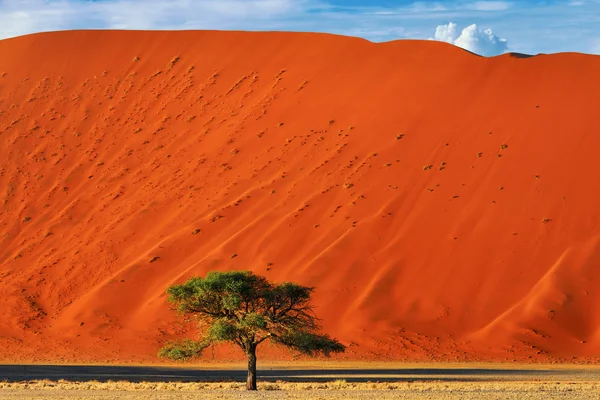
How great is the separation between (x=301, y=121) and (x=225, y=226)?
12.5 metres

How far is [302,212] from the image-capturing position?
69.4 metres

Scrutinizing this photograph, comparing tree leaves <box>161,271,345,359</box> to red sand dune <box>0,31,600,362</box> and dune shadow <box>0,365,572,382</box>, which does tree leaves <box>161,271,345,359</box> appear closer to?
dune shadow <box>0,365,572,382</box>

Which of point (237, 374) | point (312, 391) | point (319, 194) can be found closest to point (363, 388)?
point (312, 391)

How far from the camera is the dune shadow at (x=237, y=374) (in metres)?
45.2

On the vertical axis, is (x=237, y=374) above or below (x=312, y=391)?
above

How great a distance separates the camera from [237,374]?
50531 mm

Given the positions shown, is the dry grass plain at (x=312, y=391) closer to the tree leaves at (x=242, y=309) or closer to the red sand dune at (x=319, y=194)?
the tree leaves at (x=242, y=309)

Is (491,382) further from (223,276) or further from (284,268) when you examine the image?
(284,268)

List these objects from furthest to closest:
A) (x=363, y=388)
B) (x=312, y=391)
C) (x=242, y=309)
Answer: (x=242, y=309) < (x=363, y=388) < (x=312, y=391)

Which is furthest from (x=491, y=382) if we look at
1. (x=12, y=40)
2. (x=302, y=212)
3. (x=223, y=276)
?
(x=12, y=40)

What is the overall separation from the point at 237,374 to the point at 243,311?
44.9 feet

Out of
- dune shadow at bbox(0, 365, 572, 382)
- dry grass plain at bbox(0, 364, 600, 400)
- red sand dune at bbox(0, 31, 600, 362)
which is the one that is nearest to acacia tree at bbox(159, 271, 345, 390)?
dry grass plain at bbox(0, 364, 600, 400)

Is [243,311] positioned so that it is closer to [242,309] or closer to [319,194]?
[242,309]

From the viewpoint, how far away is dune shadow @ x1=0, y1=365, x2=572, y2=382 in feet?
148
